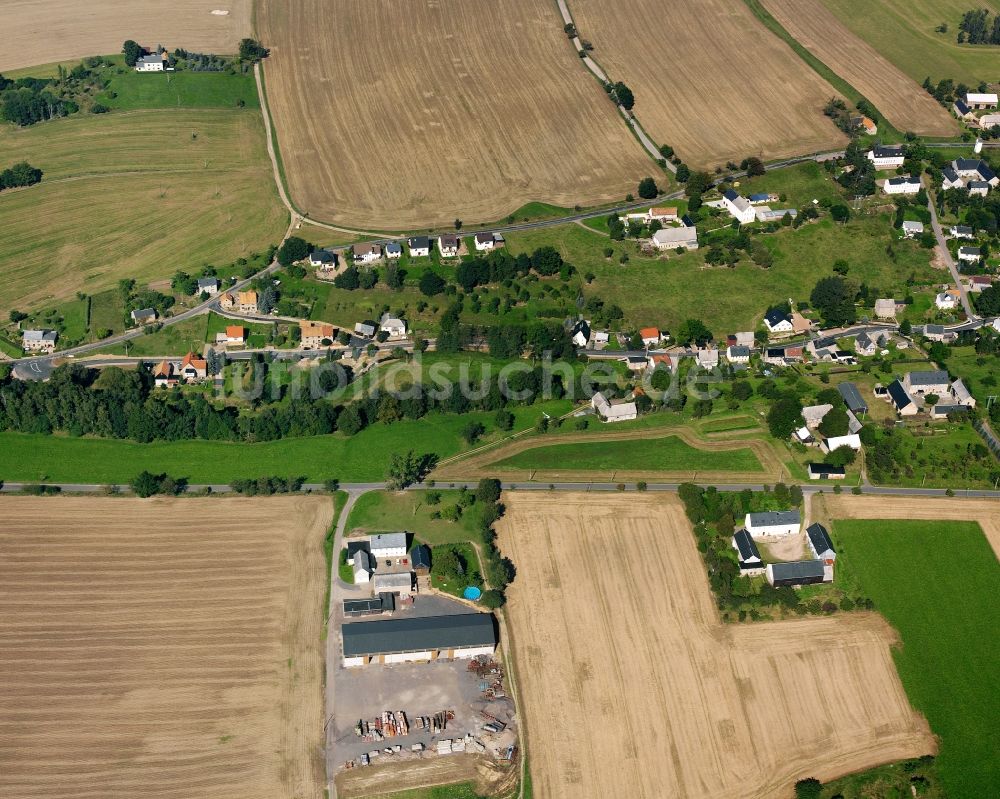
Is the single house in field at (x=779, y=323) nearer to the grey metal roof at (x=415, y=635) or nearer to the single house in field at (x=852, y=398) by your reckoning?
the single house in field at (x=852, y=398)

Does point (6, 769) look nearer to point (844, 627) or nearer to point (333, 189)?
point (844, 627)

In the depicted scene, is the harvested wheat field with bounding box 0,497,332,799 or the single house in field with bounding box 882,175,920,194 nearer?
the harvested wheat field with bounding box 0,497,332,799

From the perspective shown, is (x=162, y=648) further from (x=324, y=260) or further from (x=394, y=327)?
(x=324, y=260)

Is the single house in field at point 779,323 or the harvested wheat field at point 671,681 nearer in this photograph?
the harvested wheat field at point 671,681

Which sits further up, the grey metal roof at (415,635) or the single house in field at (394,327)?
the single house in field at (394,327)

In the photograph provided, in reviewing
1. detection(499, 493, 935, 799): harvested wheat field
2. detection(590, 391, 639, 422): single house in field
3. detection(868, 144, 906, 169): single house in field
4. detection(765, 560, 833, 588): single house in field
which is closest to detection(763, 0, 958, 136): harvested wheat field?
detection(868, 144, 906, 169): single house in field

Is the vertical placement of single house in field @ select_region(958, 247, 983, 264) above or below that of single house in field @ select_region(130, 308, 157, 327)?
above

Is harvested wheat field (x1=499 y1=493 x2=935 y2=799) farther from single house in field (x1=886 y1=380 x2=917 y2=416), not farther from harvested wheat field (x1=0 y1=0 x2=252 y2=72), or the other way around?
harvested wheat field (x1=0 y1=0 x2=252 y2=72)

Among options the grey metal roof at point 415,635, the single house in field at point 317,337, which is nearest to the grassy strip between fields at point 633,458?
the grey metal roof at point 415,635
